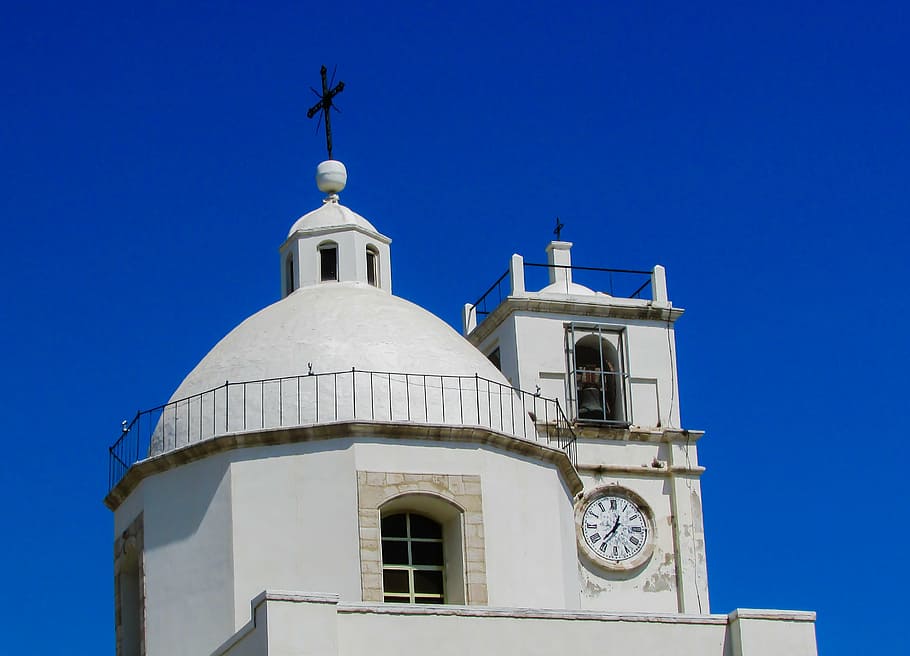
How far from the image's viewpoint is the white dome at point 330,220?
29562mm

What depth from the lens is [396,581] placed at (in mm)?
25438

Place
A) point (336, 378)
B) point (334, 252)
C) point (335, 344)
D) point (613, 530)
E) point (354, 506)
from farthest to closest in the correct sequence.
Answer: point (613, 530)
point (334, 252)
point (335, 344)
point (336, 378)
point (354, 506)

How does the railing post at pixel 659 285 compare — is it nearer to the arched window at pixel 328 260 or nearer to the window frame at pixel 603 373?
the window frame at pixel 603 373

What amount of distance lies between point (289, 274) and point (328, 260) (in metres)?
0.76

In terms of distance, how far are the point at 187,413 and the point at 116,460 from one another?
188cm

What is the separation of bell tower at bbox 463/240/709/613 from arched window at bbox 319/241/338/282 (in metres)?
8.04

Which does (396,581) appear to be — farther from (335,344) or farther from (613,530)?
(613,530)

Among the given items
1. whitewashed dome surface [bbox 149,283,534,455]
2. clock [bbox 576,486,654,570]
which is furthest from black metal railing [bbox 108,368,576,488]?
clock [bbox 576,486,654,570]

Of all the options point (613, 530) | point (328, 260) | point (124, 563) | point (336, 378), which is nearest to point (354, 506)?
point (336, 378)

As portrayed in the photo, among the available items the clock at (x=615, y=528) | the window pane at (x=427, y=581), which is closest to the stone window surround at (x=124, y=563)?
the window pane at (x=427, y=581)

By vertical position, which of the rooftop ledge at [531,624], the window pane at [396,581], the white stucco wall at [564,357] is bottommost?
the rooftop ledge at [531,624]

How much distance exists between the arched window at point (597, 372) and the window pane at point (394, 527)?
1161 centimetres

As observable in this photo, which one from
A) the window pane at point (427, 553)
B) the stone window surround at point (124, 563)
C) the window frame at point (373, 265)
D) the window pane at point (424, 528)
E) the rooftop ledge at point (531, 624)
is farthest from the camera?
the window frame at point (373, 265)

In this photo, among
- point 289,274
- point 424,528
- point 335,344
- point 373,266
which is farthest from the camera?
point 289,274
